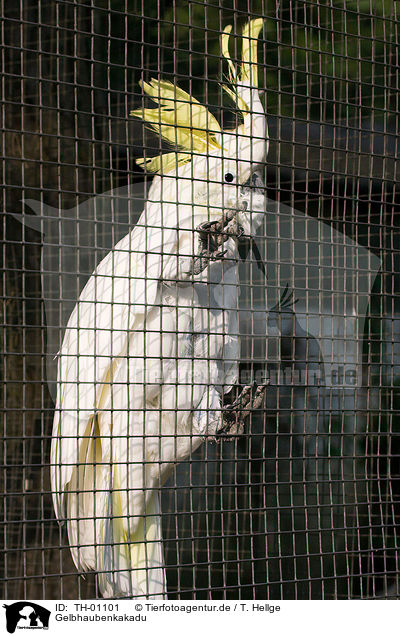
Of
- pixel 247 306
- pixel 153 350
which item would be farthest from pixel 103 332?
pixel 247 306

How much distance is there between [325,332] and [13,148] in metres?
0.98

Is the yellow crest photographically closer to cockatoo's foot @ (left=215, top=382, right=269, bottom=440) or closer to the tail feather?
cockatoo's foot @ (left=215, top=382, right=269, bottom=440)

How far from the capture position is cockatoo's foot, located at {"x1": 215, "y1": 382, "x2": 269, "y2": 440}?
158 cm

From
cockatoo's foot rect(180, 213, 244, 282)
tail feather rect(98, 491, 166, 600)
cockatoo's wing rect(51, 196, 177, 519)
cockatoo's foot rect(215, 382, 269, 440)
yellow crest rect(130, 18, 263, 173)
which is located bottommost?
tail feather rect(98, 491, 166, 600)

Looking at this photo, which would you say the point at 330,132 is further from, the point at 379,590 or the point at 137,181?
the point at 379,590

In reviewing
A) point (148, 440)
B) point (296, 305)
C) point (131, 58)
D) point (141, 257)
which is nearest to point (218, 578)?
point (148, 440)

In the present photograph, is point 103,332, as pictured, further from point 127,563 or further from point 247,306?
point 247,306

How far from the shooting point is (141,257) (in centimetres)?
156

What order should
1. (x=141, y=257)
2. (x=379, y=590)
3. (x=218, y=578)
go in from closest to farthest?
(x=141, y=257) → (x=379, y=590) → (x=218, y=578)
